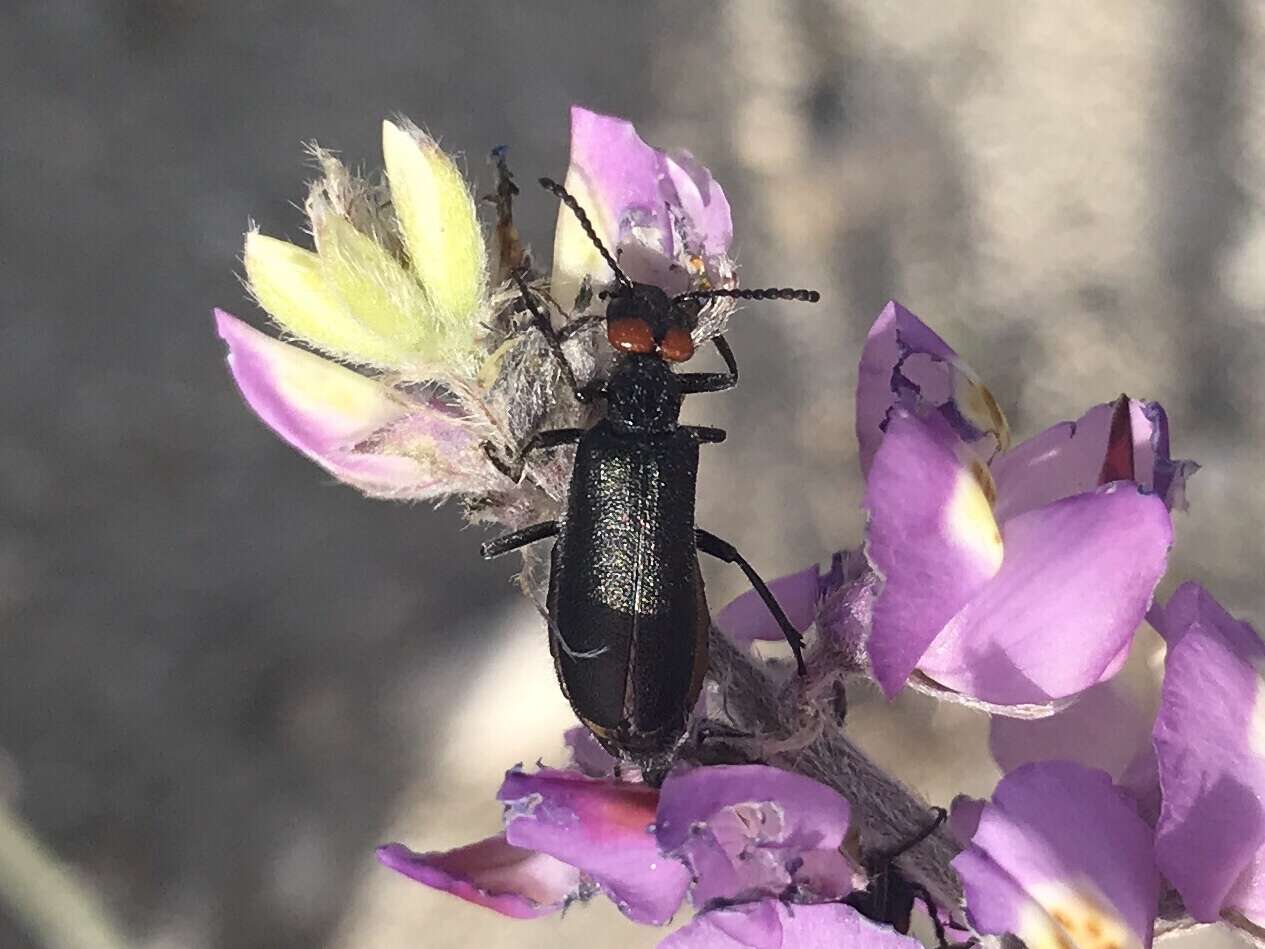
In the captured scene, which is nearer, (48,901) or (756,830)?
(756,830)

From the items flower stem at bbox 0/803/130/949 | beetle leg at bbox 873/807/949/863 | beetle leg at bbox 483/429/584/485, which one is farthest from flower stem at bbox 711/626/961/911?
flower stem at bbox 0/803/130/949

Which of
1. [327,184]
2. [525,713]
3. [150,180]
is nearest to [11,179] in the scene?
[150,180]

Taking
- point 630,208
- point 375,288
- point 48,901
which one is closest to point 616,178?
point 630,208

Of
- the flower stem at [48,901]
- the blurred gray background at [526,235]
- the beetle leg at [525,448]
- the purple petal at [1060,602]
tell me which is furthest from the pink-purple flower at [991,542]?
the flower stem at [48,901]

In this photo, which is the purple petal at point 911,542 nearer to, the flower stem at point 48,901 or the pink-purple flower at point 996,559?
the pink-purple flower at point 996,559

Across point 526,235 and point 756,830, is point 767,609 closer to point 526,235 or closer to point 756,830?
point 756,830

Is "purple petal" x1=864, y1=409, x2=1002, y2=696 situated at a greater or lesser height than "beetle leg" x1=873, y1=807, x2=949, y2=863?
greater

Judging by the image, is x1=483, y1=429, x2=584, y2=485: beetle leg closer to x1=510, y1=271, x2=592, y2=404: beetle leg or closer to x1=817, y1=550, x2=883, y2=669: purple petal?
x1=510, y1=271, x2=592, y2=404: beetle leg
